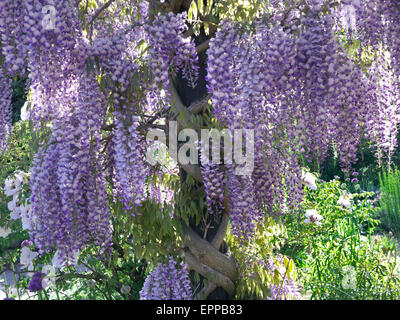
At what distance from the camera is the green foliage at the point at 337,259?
3.96 meters

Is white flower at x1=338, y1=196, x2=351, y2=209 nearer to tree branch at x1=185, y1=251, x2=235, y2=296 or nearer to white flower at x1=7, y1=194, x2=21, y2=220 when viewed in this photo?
tree branch at x1=185, y1=251, x2=235, y2=296

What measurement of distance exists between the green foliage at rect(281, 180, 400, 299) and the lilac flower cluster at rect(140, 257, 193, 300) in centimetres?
128

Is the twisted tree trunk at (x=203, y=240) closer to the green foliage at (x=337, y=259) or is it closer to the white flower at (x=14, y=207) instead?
the green foliage at (x=337, y=259)

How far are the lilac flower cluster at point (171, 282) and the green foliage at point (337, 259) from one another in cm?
128

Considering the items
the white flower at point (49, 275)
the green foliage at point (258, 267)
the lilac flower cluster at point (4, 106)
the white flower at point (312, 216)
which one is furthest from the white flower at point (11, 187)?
the white flower at point (312, 216)

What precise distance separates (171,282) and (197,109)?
125 cm

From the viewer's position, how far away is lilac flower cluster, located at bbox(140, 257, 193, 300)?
338 cm

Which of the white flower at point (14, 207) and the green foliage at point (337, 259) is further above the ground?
the white flower at point (14, 207)

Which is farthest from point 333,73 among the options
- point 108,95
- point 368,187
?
point 368,187

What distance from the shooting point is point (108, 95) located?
2912 mm

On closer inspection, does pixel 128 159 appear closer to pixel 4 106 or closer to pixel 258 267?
pixel 4 106

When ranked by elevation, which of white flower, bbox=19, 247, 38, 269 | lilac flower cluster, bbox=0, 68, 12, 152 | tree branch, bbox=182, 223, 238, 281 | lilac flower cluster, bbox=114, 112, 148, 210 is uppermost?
lilac flower cluster, bbox=0, 68, 12, 152

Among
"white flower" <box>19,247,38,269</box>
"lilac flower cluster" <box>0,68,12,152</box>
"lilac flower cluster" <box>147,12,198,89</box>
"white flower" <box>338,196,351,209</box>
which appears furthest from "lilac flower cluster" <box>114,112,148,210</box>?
"white flower" <box>338,196,351,209</box>
